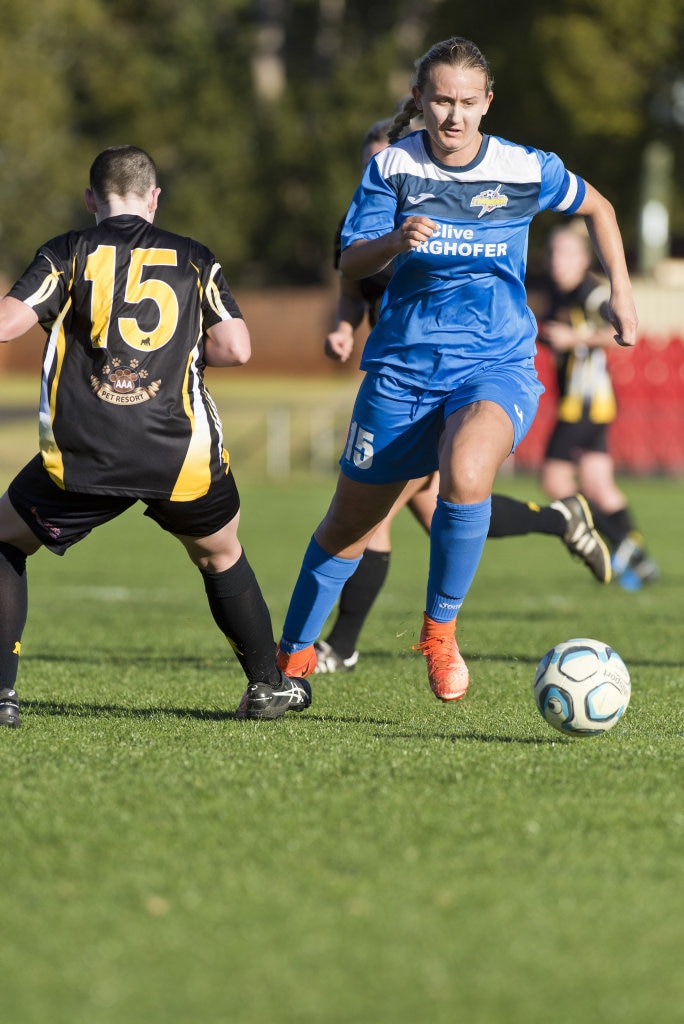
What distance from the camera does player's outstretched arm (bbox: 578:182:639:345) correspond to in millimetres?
5055

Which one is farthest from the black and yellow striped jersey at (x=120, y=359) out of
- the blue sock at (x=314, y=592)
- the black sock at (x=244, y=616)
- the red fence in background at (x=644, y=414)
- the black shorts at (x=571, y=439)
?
the red fence in background at (x=644, y=414)

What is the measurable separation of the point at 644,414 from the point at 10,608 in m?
20.1

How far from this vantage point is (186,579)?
11.8 m

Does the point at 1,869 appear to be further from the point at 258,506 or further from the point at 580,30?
the point at 580,30

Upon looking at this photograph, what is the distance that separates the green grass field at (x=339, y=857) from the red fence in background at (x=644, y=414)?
707 inches

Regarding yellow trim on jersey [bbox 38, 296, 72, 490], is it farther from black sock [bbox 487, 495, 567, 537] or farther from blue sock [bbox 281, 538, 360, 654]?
black sock [bbox 487, 495, 567, 537]

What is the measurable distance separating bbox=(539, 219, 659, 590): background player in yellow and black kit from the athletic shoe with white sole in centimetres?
390

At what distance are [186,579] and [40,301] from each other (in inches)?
297

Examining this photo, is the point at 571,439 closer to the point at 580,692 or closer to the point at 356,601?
the point at 356,601

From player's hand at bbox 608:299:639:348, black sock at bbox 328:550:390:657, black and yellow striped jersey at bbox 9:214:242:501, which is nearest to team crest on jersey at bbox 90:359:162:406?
black and yellow striped jersey at bbox 9:214:242:501

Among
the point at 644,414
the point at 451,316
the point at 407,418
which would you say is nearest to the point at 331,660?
the point at 407,418

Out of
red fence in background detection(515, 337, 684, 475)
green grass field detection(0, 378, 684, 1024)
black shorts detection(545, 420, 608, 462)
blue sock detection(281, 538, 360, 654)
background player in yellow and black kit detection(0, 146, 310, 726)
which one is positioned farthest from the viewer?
red fence in background detection(515, 337, 684, 475)

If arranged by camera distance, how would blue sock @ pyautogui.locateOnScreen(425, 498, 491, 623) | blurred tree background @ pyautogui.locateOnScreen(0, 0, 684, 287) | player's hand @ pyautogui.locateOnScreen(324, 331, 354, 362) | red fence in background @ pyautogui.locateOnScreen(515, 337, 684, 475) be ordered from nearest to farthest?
blue sock @ pyautogui.locateOnScreen(425, 498, 491, 623), player's hand @ pyautogui.locateOnScreen(324, 331, 354, 362), red fence in background @ pyautogui.locateOnScreen(515, 337, 684, 475), blurred tree background @ pyautogui.locateOnScreen(0, 0, 684, 287)

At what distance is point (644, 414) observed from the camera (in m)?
23.9
